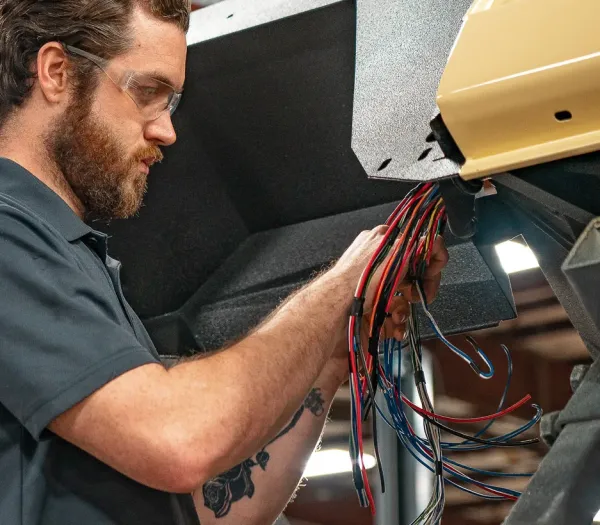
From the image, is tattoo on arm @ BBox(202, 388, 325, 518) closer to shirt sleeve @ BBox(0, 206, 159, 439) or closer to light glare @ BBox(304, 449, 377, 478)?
shirt sleeve @ BBox(0, 206, 159, 439)

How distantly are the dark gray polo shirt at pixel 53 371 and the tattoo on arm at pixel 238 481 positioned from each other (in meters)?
0.20

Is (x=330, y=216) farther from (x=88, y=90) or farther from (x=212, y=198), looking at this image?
(x=88, y=90)

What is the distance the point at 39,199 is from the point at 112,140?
14 centimetres

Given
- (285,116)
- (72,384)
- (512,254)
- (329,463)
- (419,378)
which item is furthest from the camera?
(329,463)

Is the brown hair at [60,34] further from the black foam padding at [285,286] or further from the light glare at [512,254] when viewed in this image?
the light glare at [512,254]

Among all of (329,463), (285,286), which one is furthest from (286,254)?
(329,463)

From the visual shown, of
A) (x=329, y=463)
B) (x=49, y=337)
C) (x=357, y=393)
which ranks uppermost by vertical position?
(x=49, y=337)

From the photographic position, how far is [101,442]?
0.93 metres

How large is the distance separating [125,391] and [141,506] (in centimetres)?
18

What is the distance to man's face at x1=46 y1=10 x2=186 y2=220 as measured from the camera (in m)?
1.23

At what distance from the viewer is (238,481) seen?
134 cm

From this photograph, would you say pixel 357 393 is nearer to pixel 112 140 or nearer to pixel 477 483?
pixel 477 483

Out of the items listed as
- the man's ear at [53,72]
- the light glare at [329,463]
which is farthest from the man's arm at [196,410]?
the light glare at [329,463]

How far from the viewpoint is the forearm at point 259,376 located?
0.96m
